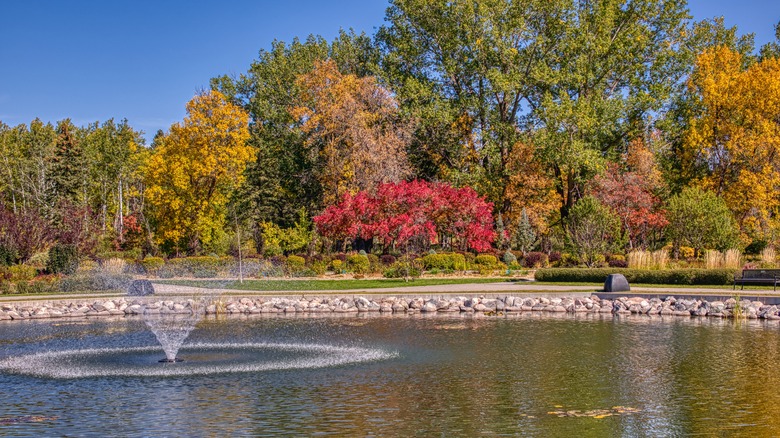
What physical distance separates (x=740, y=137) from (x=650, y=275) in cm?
1979

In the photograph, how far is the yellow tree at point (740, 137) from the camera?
144 feet

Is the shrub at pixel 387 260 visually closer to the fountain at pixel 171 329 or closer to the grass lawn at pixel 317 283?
the grass lawn at pixel 317 283

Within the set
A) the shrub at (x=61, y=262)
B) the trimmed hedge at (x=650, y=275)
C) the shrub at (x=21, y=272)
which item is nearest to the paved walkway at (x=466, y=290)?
the trimmed hedge at (x=650, y=275)

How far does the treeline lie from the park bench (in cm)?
1583

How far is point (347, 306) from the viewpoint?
25016 millimetres

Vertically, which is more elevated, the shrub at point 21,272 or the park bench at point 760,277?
the shrub at point 21,272

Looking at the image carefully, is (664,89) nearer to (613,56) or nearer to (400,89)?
(613,56)

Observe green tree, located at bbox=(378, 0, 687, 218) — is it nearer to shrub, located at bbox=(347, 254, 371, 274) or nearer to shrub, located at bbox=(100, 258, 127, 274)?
shrub, located at bbox=(347, 254, 371, 274)

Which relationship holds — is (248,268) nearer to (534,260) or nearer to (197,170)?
(197,170)

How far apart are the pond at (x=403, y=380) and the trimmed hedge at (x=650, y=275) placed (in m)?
7.34

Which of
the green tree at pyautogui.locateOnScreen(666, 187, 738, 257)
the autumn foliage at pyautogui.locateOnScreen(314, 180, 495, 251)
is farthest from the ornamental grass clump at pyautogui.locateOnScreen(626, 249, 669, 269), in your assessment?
the autumn foliage at pyautogui.locateOnScreen(314, 180, 495, 251)

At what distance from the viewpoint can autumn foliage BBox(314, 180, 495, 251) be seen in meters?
39.3

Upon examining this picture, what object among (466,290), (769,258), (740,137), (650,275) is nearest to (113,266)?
(466,290)

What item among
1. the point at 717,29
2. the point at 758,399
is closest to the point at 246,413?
the point at 758,399
